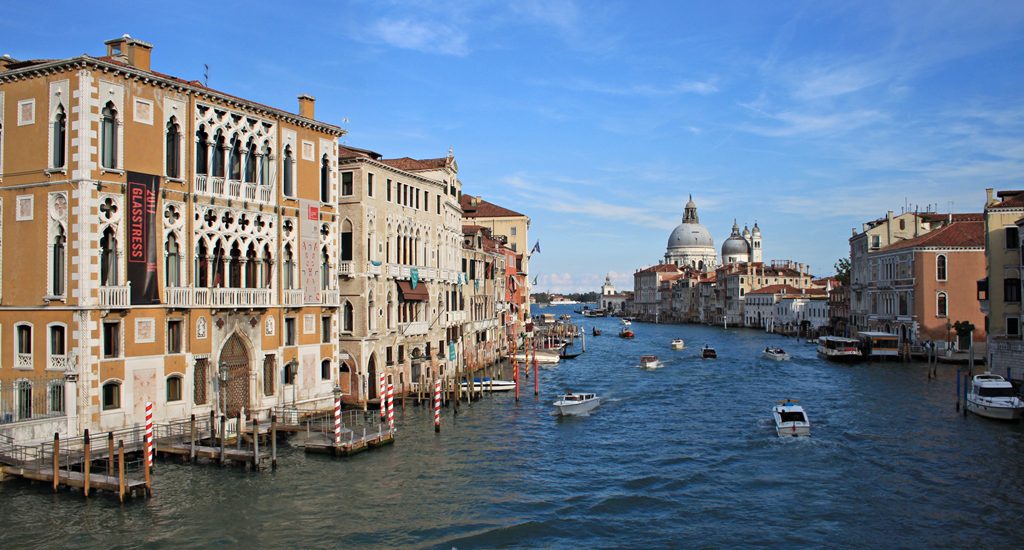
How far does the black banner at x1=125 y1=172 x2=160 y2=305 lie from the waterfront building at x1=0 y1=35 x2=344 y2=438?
0.11ft

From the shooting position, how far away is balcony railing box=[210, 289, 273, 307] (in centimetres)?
2205

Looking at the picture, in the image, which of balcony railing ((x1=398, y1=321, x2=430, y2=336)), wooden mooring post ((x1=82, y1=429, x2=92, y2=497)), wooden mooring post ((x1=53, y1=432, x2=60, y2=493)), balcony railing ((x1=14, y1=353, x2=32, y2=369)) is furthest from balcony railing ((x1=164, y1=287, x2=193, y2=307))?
balcony railing ((x1=398, y1=321, x2=430, y2=336))

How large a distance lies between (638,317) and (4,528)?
15343 cm

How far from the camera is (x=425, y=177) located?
33.6 m

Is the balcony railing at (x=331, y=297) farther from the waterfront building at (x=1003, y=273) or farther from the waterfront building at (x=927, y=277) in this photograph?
the waterfront building at (x=927, y=277)

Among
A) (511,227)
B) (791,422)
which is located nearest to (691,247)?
(511,227)

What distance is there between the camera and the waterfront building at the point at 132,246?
1895 centimetres

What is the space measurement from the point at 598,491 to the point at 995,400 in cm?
1533

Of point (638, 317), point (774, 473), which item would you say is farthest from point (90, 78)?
point (638, 317)

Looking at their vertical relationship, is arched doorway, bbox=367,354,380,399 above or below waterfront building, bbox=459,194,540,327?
below

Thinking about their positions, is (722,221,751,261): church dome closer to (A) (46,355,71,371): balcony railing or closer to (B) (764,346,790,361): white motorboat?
→ (B) (764,346,790,361): white motorboat

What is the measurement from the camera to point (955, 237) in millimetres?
50406

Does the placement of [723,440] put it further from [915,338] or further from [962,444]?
[915,338]

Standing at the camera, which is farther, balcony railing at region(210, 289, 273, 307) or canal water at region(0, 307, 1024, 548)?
Answer: balcony railing at region(210, 289, 273, 307)
